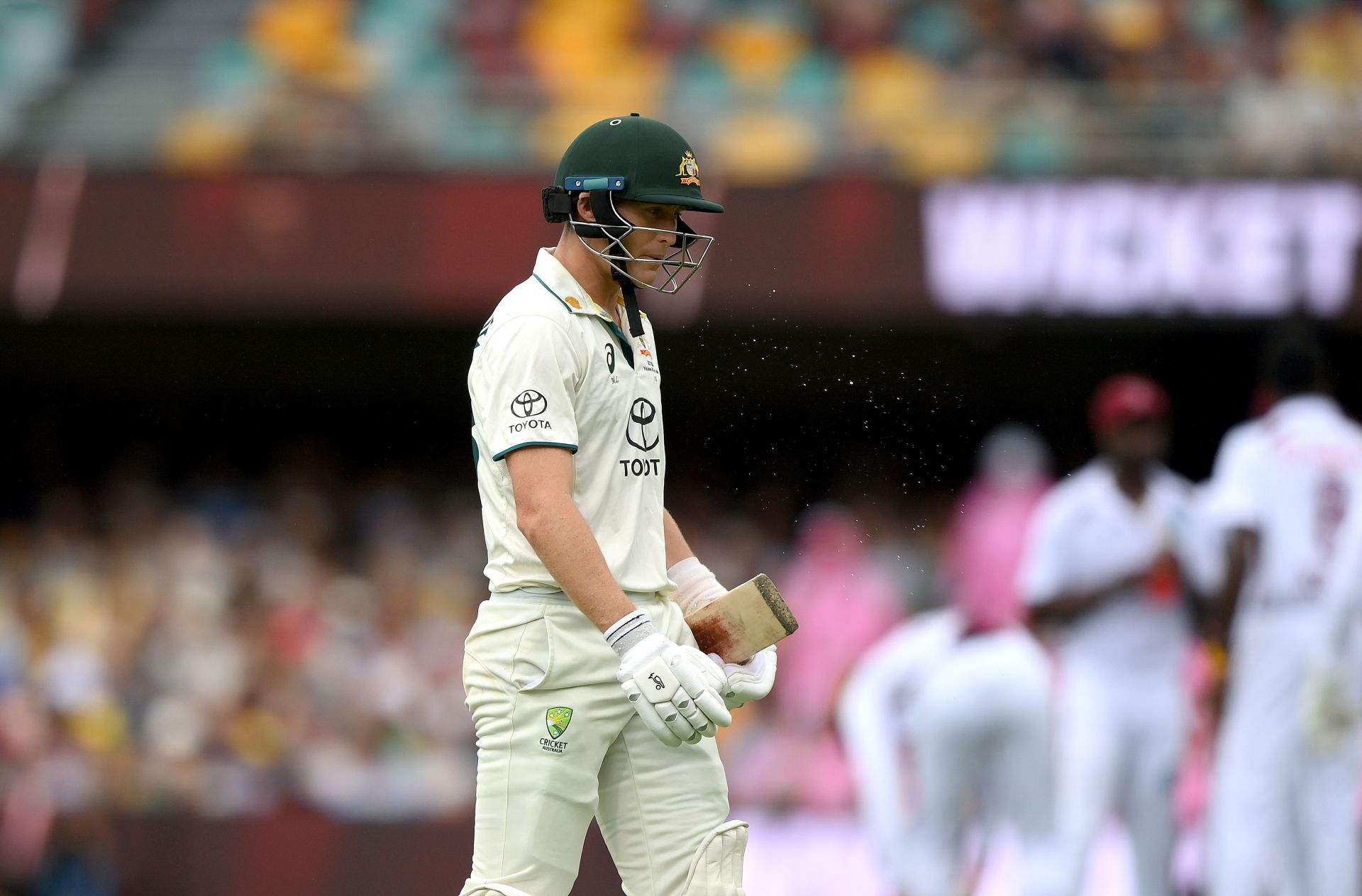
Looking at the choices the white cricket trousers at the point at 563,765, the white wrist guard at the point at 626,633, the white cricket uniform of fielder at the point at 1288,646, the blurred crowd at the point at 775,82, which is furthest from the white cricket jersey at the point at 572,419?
the blurred crowd at the point at 775,82

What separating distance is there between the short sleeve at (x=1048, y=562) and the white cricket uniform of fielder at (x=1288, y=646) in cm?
63

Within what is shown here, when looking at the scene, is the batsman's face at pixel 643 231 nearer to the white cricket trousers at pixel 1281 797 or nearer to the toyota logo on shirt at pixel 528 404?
the toyota logo on shirt at pixel 528 404

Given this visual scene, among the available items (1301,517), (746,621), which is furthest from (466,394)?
(746,621)

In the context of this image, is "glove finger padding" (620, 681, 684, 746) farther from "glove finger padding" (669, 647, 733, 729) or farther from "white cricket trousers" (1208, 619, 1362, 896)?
"white cricket trousers" (1208, 619, 1362, 896)

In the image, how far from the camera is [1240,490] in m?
7.58

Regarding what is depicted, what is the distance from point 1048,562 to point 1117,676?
1.77 feet

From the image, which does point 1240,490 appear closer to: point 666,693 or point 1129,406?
point 1129,406

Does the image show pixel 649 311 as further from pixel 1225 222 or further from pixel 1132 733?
pixel 1132 733

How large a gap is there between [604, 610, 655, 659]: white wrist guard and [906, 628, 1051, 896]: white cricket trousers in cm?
444

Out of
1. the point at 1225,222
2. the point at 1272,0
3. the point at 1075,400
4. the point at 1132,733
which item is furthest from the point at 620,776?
the point at 1272,0

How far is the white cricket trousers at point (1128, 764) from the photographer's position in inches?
294

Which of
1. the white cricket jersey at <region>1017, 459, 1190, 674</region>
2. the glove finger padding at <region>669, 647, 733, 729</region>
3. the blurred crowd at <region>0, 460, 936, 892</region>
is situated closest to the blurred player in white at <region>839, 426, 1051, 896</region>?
the white cricket jersey at <region>1017, 459, 1190, 674</region>

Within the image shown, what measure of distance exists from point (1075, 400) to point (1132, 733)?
19.5ft

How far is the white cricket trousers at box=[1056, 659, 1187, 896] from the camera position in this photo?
24.5 feet
